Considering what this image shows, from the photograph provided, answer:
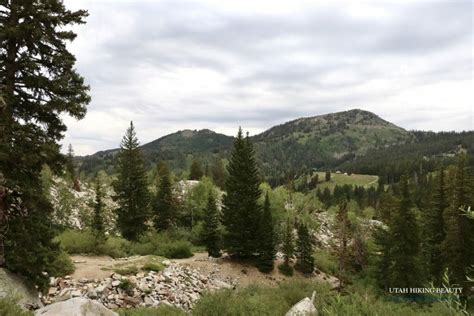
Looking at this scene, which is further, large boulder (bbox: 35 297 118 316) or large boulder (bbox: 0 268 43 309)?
large boulder (bbox: 0 268 43 309)

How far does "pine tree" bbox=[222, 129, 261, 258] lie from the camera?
3662 centimetres

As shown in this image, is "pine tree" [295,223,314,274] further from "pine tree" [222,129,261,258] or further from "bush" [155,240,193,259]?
"bush" [155,240,193,259]

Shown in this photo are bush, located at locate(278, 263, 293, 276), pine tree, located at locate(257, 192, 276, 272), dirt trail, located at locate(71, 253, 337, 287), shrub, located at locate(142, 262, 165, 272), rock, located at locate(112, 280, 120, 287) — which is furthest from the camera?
bush, located at locate(278, 263, 293, 276)

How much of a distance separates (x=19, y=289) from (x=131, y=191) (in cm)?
2871

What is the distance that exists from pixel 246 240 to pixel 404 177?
16.6 metres

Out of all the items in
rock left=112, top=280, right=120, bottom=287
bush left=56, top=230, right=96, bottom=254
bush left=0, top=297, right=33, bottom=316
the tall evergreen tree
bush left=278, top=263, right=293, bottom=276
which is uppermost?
the tall evergreen tree

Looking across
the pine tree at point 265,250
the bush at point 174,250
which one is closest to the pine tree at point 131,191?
the bush at point 174,250

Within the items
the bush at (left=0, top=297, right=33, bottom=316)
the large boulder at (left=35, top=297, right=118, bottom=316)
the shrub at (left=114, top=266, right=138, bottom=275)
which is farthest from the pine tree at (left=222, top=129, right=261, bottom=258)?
the bush at (left=0, top=297, right=33, bottom=316)

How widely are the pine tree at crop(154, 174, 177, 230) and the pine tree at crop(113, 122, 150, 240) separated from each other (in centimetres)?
969

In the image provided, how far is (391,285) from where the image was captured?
3231 centimetres

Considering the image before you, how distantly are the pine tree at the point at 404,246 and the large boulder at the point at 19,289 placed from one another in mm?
29062

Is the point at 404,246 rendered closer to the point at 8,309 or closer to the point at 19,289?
the point at 19,289

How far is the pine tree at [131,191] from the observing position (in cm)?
3959

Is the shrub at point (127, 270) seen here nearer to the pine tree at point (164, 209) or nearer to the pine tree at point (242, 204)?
the pine tree at point (242, 204)
